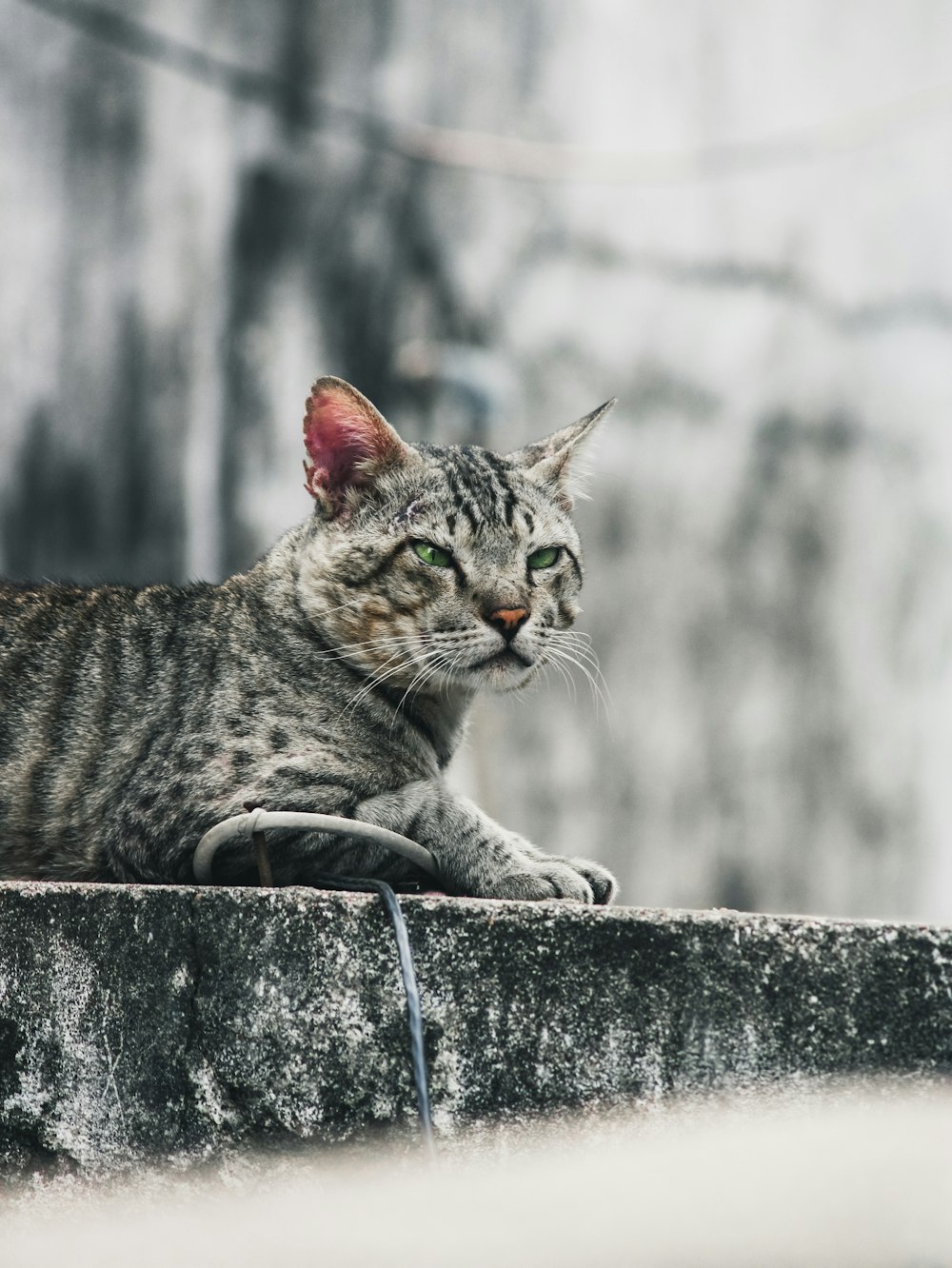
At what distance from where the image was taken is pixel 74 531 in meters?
5.04

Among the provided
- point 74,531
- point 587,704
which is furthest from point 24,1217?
point 587,704

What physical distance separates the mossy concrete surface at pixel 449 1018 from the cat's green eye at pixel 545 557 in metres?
1.09

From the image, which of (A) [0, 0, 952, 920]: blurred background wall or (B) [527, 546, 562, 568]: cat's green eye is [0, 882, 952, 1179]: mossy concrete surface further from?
(A) [0, 0, 952, 920]: blurred background wall

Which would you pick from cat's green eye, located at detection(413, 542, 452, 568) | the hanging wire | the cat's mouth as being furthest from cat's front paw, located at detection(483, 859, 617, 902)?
cat's green eye, located at detection(413, 542, 452, 568)

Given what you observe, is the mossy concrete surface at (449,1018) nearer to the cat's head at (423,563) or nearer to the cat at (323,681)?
the cat at (323,681)

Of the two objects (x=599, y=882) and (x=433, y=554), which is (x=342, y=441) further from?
(x=599, y=882)

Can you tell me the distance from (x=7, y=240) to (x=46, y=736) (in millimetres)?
3071

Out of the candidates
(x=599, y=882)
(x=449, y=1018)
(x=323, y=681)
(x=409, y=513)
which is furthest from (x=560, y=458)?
(x=449, y=1018)

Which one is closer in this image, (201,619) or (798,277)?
(201,619)

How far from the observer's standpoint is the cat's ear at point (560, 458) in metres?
2.89

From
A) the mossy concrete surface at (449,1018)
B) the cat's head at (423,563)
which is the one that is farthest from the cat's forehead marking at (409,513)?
the mossy concrete surface at (449,1018)

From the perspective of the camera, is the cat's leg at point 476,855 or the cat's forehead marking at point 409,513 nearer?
the cat's leg at point 476,855

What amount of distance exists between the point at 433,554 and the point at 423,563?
35 mm

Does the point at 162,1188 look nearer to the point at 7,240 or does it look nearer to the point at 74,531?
the point at 74,531
